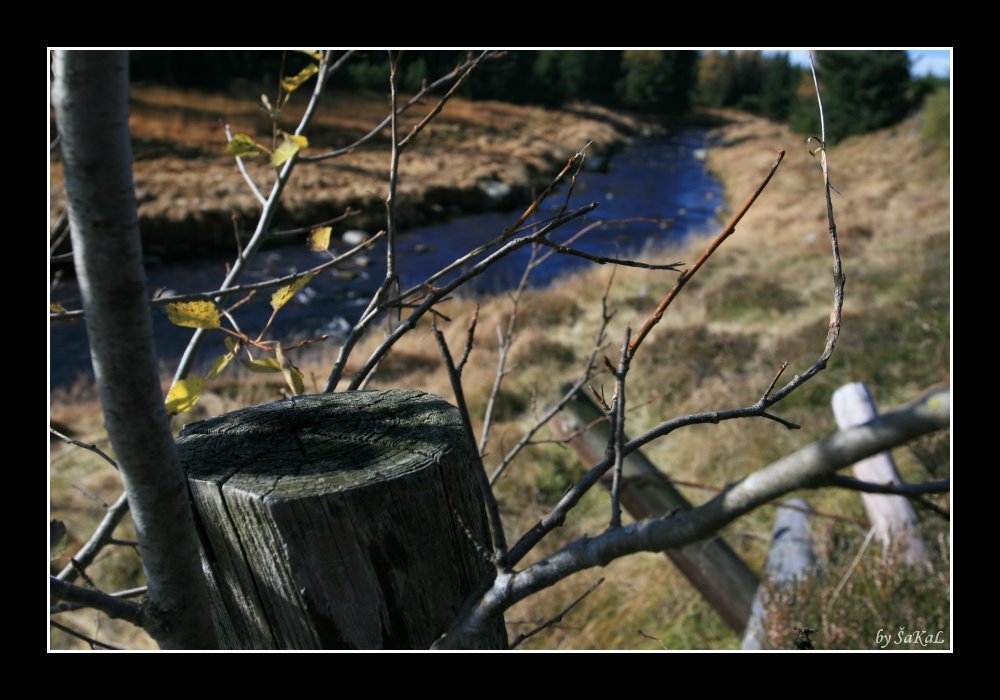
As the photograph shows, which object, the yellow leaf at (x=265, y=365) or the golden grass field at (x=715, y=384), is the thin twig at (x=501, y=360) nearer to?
the golden grass field at (x=715, y=384)

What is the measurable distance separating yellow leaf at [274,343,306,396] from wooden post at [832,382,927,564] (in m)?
3.35

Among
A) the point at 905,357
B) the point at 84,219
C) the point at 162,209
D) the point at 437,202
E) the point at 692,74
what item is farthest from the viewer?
the point at 692,74

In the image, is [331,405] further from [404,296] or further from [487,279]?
[487,279]

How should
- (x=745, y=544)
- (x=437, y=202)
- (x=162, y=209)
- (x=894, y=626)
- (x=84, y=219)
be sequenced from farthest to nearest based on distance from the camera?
(x=437, y=202), (x=162, y=209), (x=745, y=544), (x=894, y=626), (x=84, y=219)

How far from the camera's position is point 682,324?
1089 cm

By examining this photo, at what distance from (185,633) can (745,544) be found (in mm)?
4880

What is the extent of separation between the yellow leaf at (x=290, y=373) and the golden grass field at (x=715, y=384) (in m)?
0.64

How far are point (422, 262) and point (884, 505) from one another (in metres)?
13.5

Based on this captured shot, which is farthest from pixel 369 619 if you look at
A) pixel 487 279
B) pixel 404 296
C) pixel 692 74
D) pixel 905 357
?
pixel 692 74

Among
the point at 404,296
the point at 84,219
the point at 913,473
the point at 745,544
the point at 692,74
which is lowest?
the point at 745,544

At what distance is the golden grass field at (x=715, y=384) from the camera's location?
465cm

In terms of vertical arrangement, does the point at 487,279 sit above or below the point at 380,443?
below

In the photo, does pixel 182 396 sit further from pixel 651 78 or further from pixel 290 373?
pixel 651 78

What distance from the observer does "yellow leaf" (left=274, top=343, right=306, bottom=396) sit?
144 centimetres
